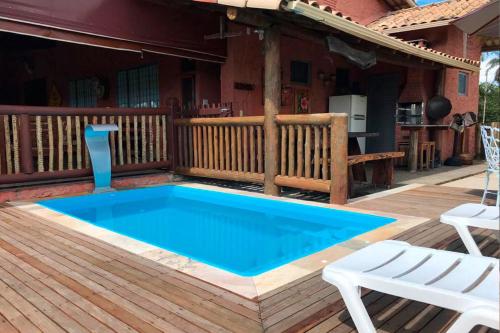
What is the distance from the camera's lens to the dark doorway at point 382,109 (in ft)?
32.7

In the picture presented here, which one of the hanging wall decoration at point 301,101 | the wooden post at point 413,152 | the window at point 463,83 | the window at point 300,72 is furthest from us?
the window at point 463,83

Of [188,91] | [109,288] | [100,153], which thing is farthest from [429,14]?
[109,288]

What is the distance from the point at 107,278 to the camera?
8.46 ft

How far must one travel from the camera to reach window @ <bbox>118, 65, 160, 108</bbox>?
28.2 ft

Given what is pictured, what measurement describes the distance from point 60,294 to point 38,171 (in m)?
3.97

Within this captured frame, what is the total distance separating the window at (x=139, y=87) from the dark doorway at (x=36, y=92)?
3810 millimetres

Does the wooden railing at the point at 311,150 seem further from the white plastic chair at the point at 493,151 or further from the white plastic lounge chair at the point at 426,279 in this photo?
the white plastic lounge chair at the point at 426,279

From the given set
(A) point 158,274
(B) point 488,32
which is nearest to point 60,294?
(A) point 158,274

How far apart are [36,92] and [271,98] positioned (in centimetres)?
966

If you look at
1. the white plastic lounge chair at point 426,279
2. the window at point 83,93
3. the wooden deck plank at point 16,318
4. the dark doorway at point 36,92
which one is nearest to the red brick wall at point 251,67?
the window at point 83,93

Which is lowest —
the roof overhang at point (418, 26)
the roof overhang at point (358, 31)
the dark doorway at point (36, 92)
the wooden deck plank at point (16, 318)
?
the wooden deck plank at point (16, 318)

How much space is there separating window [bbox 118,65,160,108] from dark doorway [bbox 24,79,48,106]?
3810mm

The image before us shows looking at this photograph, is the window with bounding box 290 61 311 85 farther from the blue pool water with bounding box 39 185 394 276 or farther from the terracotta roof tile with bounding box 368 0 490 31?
the blue pool water with bounding box 39 185 394 276

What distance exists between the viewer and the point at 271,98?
5.52 meters
